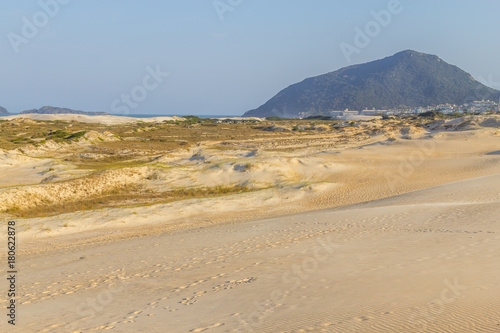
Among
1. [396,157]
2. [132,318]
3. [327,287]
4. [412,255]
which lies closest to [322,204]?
[412,255]

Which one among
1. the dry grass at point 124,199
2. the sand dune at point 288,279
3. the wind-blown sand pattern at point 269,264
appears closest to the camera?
the sand dune at point 288,279

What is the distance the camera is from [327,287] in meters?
9.09

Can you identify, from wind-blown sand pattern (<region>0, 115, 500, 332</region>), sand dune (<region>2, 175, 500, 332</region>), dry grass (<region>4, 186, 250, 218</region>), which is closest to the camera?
sand dune (<region>2, 175, 500, 332</region>)

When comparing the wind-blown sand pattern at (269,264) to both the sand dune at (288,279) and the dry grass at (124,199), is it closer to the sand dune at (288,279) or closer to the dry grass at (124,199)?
the sand dune at (288,279)

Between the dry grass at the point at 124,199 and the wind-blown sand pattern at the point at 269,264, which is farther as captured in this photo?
the dry grass at the point at 124,199

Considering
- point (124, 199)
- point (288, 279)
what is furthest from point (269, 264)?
point (124, 199)

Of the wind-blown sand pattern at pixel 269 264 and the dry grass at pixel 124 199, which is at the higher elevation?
the dry grass at pixel 124 199

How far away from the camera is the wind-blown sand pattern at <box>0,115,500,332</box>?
760 cm

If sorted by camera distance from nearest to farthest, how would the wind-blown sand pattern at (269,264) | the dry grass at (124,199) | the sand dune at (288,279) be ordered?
the sand dune at (288,279) → the wind-blown sand pattern at (269,264) → the dry grass at (124,199)

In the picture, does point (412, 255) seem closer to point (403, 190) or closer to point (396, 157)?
point (403, 190)

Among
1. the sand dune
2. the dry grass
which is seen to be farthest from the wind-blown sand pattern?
the dry grass

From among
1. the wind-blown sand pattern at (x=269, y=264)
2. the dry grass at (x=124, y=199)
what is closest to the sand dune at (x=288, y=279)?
the wind-blown sand pattern at (x=269, y=264)

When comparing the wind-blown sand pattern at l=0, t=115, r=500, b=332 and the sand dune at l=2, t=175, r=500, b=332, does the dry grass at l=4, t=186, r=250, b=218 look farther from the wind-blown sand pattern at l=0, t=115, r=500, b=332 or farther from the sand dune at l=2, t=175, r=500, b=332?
the sand dune at l=2, t=175, r=500, b=332

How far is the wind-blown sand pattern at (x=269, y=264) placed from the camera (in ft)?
24.9
